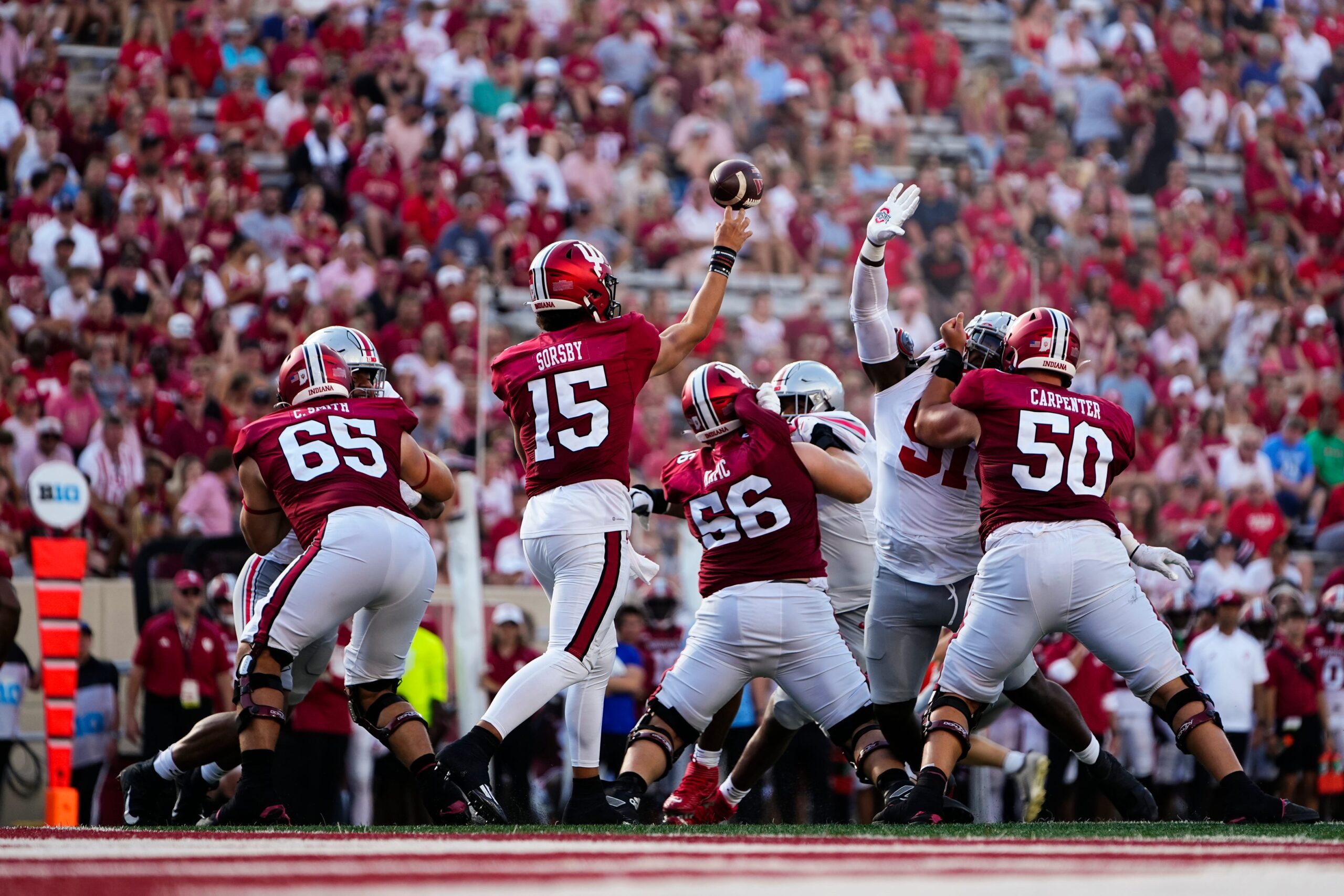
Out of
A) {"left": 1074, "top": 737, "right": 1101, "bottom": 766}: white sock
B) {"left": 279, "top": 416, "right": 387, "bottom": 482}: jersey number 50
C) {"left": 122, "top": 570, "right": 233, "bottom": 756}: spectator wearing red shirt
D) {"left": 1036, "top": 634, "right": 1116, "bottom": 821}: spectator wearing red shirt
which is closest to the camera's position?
{"left": 279, "top": 416, "right": 387, "bottom": 482}: jersey number 50

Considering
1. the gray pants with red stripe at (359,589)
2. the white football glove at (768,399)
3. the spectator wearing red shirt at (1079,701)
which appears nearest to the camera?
the gray pants with red stripe at (359,589)

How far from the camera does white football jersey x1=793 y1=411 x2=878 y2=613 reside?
24.0 feet

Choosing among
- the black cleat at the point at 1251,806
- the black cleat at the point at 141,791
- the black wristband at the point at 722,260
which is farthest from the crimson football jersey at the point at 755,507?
the black cleat at the point at 141,791

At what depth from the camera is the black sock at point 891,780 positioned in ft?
20.8

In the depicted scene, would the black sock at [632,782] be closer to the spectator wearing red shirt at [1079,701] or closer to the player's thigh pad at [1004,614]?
the player's thigh pad at [1004,614]

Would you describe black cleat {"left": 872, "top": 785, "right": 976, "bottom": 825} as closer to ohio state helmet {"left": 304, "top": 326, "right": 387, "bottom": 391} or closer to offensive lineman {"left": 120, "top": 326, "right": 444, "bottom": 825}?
offensive lineman {"left": 120, "top": 326, "right": 444, "bottom": 825}

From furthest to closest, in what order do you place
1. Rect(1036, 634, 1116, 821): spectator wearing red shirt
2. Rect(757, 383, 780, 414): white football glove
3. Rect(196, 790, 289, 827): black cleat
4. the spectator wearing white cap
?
the spectator wearing white cap → Rect(1036, 634, 1116, 821): spectator wearing red shirt → Rect(757, 383, 780, 414): white football glove → Rect(196, 790, 289, 827): black cleat

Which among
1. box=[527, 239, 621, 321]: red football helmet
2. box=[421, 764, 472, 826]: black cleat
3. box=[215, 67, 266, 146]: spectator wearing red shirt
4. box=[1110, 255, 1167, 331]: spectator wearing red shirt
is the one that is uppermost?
box=[215, 67, 266, 146]: spectator wearing red shirt

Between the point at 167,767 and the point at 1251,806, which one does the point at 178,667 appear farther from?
the point at 1251,806

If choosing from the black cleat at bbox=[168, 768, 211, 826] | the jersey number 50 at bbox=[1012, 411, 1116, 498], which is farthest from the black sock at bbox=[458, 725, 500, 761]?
the jersey number 50 at bbox=[1012, 411, 1116, 498]

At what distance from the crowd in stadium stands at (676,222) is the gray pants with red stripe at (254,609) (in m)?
3.87

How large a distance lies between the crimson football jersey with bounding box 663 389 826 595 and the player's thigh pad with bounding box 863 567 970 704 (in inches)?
23.3

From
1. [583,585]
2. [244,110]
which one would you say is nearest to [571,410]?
[583,585]

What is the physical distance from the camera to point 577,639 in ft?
20.7
